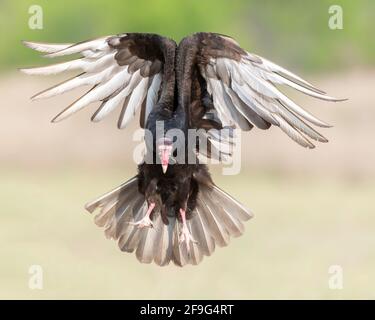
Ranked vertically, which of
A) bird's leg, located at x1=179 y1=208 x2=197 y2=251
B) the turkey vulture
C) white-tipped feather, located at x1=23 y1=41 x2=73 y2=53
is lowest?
bird's leg, located at x1=179 y1=208 x2=197 y2=251

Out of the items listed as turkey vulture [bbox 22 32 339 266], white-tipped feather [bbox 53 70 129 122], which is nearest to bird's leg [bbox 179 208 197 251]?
turkey vulture [bbox 22 32 339 266]

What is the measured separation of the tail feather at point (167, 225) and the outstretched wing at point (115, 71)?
40 cm

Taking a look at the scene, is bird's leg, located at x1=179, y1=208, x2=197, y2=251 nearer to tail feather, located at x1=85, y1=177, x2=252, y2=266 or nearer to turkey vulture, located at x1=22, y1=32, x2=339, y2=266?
turkey vulture, located at x1=22, y1=32, x2=339, y2=266

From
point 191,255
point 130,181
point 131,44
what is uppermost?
point 131,44

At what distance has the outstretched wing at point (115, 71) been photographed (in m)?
3.67

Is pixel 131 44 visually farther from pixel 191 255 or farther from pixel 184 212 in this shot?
pixel 191 255

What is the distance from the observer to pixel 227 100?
394cm

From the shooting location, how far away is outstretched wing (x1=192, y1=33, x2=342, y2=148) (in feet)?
12.2

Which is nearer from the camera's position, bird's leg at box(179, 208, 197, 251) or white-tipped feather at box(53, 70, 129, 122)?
white-tipped feather at box(53, 70, 129, 122)

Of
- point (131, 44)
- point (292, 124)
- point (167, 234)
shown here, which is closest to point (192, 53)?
point (131, 44)

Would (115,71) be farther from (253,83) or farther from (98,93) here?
(253,83)

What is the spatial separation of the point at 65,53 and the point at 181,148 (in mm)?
615

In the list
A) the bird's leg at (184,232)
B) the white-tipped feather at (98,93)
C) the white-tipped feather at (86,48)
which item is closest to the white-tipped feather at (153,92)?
the white-tipped feather at (98,93)

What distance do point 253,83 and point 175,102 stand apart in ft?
1.13
